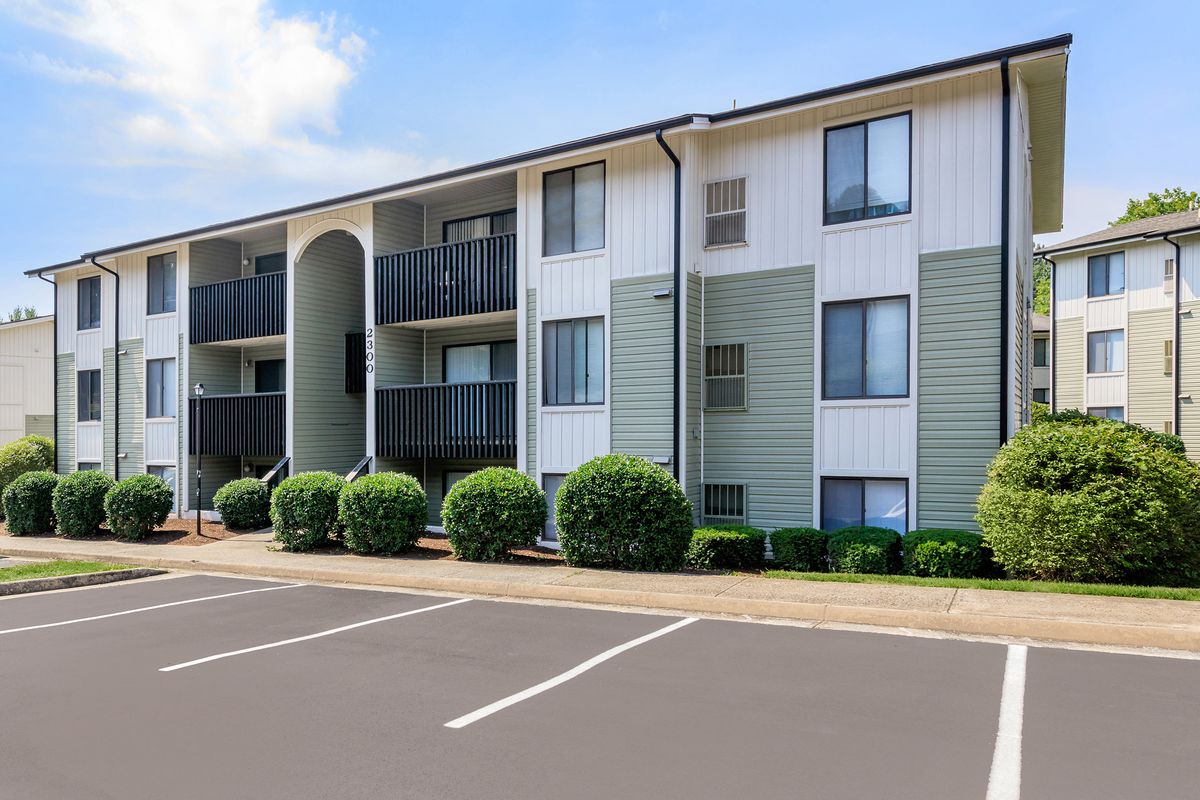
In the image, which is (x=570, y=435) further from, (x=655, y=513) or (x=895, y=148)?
(x=895, y=148)

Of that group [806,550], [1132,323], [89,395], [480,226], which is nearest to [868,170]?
[806,550]

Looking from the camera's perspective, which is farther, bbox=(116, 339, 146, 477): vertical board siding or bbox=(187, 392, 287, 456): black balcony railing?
bbox=(116, 339, 146, 477): vertical board siding

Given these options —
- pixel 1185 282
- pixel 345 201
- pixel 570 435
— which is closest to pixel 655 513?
pixel 570 435

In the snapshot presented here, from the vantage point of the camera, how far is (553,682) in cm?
657

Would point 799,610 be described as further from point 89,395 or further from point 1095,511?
point 89,395

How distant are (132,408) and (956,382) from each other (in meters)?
21.6

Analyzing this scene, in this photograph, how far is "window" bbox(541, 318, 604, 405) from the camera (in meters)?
15.1

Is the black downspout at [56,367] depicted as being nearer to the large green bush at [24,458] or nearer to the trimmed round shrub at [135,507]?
the large green bush at [24,458]

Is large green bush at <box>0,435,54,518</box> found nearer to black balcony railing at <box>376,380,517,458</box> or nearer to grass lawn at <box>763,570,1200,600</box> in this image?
black balcony railing at <box>376,380,517,458</box>

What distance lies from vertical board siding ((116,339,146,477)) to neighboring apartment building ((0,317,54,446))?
14.9 metres

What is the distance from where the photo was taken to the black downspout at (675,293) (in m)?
14.0

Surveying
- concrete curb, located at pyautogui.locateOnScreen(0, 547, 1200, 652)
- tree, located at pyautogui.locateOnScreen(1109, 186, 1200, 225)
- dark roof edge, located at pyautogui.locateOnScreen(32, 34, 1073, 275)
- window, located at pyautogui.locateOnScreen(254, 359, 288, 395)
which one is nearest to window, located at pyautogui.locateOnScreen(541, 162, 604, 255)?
dark roof edge, located at pyautogui.locateOnScreen(32, 34, 1073, 275)

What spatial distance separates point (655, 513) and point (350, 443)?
11.6m

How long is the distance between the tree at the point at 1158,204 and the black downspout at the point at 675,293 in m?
40.5
